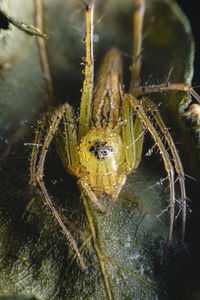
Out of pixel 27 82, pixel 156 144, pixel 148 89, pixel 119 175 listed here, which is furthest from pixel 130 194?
pixel 27 82

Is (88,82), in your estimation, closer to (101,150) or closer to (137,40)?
(101,150)

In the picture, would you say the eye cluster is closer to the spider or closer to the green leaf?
the spider

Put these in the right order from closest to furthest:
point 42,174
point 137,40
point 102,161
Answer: point 42,174
point 102,161
point 137,40

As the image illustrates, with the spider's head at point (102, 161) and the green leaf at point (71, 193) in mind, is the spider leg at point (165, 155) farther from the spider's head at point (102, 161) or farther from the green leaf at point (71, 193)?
the spider's head at point (102, 161)

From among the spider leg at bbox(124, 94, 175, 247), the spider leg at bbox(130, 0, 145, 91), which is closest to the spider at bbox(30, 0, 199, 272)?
the spider leg at bbox(124, 94, 175, 247)

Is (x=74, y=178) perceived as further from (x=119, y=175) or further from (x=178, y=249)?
(x=178, y=249)

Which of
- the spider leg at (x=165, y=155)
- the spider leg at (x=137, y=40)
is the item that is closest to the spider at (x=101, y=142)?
the spider leg at (x=165, y=155)

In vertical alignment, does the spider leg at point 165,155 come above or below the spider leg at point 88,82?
below

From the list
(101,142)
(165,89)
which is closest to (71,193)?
(101,142)
